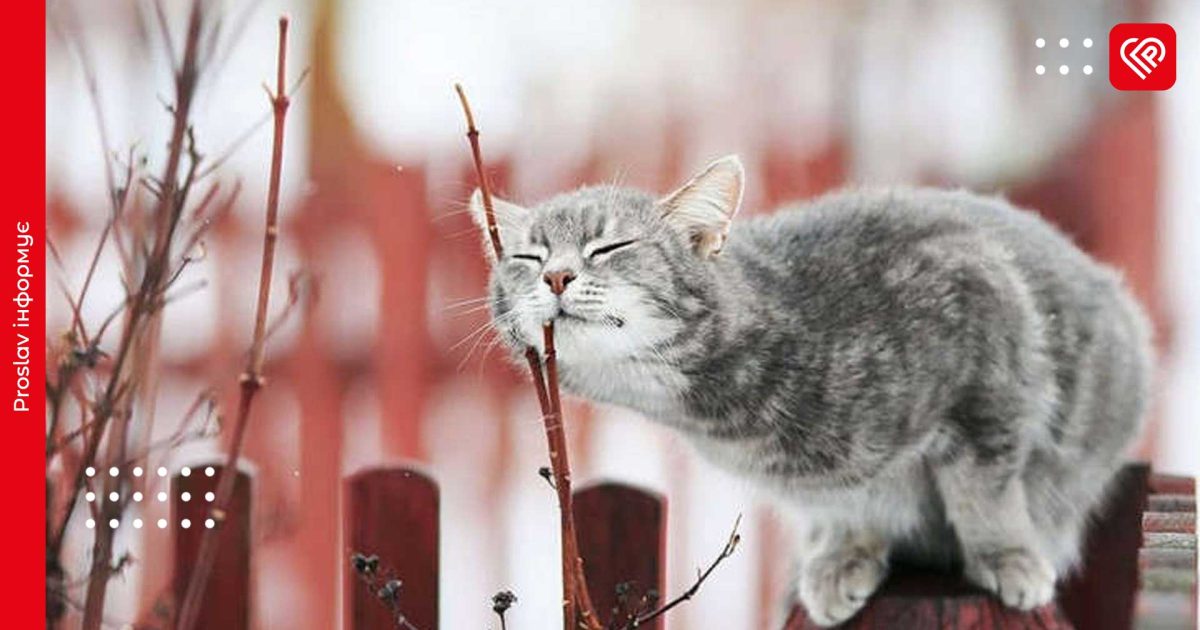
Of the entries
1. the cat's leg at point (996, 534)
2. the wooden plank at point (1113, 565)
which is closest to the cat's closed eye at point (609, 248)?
the cat's leg at point (996, 534)

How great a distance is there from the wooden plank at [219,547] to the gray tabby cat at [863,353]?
0.20 m

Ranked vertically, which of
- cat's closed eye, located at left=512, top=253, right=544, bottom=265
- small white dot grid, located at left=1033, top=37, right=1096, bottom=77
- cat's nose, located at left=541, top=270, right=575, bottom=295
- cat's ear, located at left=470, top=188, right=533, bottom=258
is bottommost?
cat's nose, located at left=541, top=270, right=575, bottom=295

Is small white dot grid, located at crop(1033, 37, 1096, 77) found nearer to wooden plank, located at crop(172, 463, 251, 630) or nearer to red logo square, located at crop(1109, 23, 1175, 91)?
red logo square, located at crop(1109, 23, 1175, 91)

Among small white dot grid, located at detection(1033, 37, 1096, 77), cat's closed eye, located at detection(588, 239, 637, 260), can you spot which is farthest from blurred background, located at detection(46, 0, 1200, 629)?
cat's closed eye, located at detection(588, 239, 637, 260)

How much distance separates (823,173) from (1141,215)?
178 mm

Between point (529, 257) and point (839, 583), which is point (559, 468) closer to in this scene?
point (529, 257)

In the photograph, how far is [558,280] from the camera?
29.3 inches

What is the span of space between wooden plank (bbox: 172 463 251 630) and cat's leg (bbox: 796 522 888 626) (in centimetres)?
32

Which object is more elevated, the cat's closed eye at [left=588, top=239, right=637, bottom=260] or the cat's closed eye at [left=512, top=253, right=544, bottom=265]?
the cat's closed eye at [left=588, top=239, right=637, bottom=260]

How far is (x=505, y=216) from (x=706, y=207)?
0.33 feet

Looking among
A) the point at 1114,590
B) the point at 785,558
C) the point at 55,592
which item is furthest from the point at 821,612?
the point at 55,592

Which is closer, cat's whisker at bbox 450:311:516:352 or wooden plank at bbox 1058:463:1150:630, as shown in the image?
cat's whisker at bbox 450:311:516:352

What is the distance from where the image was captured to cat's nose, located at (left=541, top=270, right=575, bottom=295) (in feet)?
2.44

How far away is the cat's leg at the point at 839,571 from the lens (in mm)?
891
